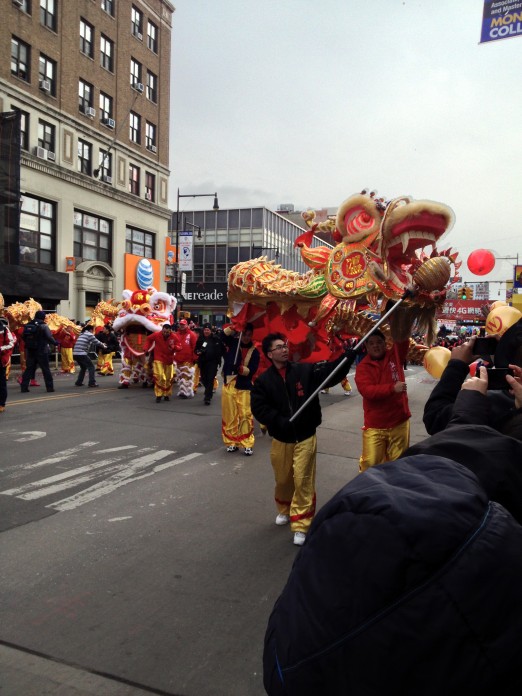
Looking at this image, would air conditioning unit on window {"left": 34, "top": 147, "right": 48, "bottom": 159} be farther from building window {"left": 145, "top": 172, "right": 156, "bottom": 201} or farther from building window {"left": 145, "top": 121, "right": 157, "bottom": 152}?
building window {"left": 145, "top": 121, "right": 157, "bottom": 152}

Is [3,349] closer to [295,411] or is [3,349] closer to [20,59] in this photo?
[295,411]

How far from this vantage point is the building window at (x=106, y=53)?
85.7ft

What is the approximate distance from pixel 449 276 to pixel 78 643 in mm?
4011

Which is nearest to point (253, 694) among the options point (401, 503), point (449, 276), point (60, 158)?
point (401, 503)

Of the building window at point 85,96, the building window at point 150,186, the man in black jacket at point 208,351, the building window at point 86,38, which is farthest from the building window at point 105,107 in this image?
the man in black jacket at point 208,351

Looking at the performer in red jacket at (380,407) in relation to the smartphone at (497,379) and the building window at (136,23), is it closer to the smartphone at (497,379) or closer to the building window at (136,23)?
the smartphone at (497,379)

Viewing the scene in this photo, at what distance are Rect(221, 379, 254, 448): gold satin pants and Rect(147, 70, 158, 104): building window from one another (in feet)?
89.7

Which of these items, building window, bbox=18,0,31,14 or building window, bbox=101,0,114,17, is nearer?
building window, bbox=18,0,31,14

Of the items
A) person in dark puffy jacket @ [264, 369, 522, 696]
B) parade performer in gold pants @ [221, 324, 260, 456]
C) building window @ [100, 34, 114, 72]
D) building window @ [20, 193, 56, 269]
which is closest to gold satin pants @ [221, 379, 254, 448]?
parade performer in gold pants @ [221, 324, 260, 456]

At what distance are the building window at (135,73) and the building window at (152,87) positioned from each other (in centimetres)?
91

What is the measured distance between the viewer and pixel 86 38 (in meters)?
25.1

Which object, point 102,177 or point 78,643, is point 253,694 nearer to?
point 78,643

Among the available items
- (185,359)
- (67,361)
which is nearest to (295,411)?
(185,359)

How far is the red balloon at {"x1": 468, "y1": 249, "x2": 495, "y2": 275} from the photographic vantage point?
6.15 metres
